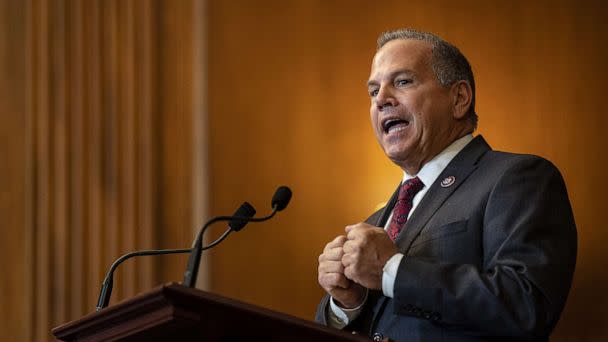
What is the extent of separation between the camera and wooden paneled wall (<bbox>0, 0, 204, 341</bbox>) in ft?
14.9

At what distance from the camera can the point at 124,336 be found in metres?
1.99

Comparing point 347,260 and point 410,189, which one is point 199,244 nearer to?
point 347,260

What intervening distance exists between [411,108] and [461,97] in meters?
0.20

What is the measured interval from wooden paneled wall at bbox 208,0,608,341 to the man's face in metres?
2.24

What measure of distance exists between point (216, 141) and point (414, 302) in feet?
10.0

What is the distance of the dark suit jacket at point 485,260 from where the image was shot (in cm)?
226

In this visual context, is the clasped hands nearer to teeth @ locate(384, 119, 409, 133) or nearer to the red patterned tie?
the red patterned tie

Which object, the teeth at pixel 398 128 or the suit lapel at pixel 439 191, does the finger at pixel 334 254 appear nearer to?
the suit lapel at pixel 439 191

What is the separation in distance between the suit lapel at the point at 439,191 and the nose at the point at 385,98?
0.29 metres

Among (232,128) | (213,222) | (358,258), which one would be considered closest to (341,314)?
(358,258)

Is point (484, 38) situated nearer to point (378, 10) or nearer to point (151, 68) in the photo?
point (378, 10)

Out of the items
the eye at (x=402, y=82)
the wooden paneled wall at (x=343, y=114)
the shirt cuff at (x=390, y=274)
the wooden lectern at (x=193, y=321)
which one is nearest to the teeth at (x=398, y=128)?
the eye at (x=402, y=82)

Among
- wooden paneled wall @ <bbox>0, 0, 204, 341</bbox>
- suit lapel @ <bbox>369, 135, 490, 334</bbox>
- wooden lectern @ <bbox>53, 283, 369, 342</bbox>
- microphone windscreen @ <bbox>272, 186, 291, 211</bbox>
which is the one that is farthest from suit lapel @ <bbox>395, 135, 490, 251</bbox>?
wooden paneled wall @ <bbox>0, 0, 204, 341</bbox>

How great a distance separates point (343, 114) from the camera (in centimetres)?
565
